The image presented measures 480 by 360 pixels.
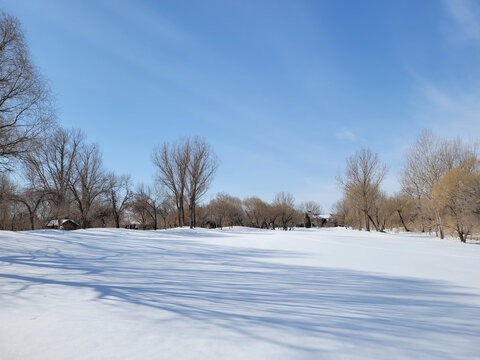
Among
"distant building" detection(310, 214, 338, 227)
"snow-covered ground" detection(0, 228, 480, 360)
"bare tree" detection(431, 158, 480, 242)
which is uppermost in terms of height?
"bare tree" detection(431, 158, 480, 242)

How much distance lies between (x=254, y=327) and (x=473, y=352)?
5.34ft

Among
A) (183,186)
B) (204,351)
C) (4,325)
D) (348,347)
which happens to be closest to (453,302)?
(348,347)

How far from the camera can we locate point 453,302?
310cm

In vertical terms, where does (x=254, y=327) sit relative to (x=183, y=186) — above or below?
below

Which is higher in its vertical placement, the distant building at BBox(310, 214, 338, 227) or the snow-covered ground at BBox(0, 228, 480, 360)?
the snow-covered ground at BBox(0, 228, 480, 360)

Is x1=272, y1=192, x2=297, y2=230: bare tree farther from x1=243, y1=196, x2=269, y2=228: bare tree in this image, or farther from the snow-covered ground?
the snow-covered ground

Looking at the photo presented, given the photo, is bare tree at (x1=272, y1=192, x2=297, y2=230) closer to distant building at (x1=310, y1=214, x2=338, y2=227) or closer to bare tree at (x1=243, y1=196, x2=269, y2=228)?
bare tree at (x1=243, y1=196, x2=269, y2=228)

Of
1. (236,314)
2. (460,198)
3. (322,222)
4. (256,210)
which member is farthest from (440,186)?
(322,222)

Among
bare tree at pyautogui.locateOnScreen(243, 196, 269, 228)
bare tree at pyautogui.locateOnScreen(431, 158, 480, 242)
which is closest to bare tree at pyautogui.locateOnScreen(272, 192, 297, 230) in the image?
bare tree at pyautogui.locateOnScreen(243, 196, 269, 228)

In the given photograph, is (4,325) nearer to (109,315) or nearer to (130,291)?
(109,315)

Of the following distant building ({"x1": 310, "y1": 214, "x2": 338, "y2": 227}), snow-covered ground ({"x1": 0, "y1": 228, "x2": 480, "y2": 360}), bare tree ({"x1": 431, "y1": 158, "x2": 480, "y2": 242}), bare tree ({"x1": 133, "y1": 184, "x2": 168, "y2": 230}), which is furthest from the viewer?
distant building ({"x1": 310, "y1": 214, "x2": 338, "y2": 227})

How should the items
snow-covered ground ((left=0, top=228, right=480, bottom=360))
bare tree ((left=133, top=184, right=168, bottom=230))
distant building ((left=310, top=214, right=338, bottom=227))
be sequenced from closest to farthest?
1. snow-covered ground ((left=0, top=228, right=480, bottom=360))
2. bare tree ((left=133, top=184, right=168, bottom=230))
3. distant building ((left=310, top=214, right=338, bottom=227))

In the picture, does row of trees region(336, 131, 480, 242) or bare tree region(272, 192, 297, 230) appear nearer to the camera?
row of trees region(336, 131, 480, 242)

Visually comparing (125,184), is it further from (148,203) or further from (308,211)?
(308,211)
